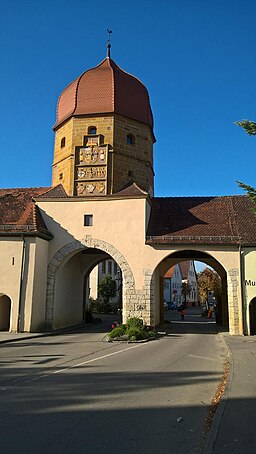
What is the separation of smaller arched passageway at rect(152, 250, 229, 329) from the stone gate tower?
18.3 feet

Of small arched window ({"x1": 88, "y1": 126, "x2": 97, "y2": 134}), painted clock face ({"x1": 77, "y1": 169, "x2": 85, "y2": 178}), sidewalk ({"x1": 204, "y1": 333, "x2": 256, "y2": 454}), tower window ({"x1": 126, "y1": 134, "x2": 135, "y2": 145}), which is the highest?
small arched window ({"x1": 88, "y1": 126, "x2": 97, "y2": 134})

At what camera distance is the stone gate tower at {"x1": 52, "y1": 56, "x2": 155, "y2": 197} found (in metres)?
24.3

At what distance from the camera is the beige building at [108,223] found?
21344mm

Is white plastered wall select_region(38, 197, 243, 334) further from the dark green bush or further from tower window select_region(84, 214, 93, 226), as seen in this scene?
the dark green bush

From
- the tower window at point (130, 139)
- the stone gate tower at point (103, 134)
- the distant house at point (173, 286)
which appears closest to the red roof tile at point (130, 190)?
the stone gate tower at point (103, 134)

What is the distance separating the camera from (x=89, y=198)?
23.5 meters

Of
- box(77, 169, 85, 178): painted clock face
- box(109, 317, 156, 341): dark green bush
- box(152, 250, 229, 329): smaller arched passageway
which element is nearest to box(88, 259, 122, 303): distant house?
box(152, 250, 229, 329): smaller arched passageway

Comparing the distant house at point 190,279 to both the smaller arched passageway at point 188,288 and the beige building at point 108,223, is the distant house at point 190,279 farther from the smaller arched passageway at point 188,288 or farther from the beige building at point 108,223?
the beige building at point 108,223

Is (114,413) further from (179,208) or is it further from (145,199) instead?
(179,208)

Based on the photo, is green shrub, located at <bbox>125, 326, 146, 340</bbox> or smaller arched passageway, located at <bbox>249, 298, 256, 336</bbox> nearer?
green shrub, located at <bbox>125, 326, 146, 340</bbox>

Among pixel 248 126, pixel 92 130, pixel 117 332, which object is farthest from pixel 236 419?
pixel 92 130

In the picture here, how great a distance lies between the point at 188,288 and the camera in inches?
2918

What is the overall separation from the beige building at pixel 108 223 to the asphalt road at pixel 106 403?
9821 mm

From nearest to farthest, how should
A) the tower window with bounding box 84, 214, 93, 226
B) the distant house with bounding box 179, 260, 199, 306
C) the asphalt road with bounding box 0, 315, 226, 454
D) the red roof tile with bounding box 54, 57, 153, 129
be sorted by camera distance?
the asphalt road with bounding box 0, 315, 226, 454, the tower window with bounding box 84, 214, 93, 226, the red roof tile with bounding box 54, 57, 153, 129, the distant house with bounding box 179, 260, 199, 306
